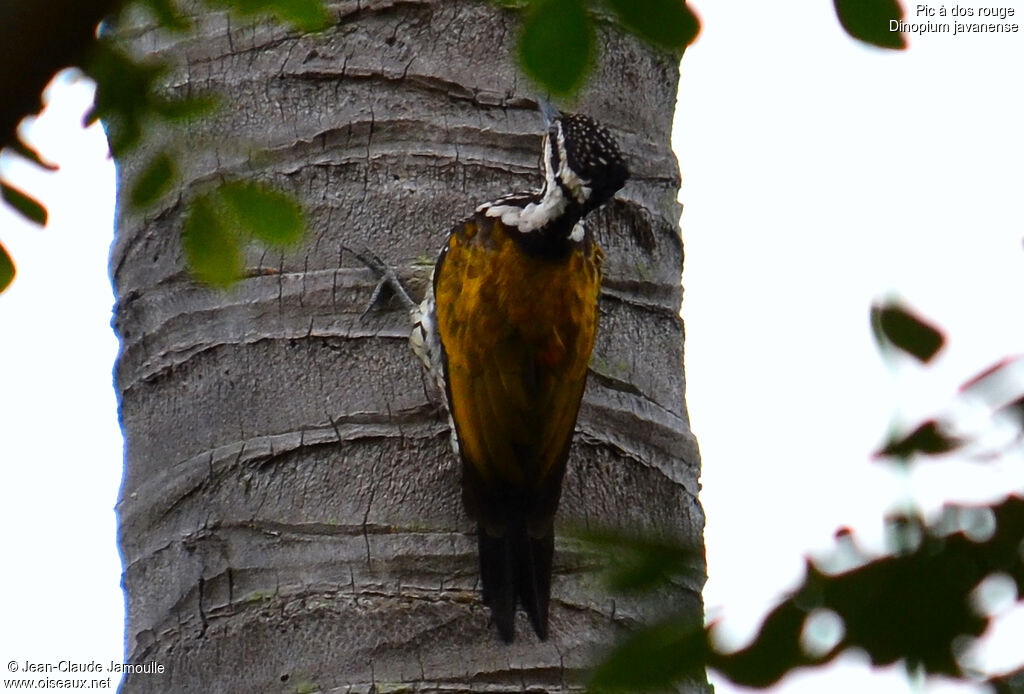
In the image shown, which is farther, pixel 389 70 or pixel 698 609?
pixel 389 70

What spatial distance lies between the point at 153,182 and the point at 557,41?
2.02ft

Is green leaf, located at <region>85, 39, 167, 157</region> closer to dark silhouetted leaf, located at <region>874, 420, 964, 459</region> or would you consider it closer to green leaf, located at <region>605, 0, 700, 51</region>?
green leaf, located at <region>605, 0, 700, 51</region>

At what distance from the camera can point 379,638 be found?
2.65 meters

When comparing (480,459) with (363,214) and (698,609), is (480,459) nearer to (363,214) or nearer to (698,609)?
(363,214)

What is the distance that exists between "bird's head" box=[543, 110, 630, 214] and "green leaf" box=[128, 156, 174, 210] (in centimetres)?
137

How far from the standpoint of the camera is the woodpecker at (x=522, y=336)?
3.01 m

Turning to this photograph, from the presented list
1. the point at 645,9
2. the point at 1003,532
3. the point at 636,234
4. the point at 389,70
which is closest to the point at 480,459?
the point at 636,234

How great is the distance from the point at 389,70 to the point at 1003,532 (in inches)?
83.6

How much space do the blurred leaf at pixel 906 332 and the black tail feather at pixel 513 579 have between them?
139 centimetres

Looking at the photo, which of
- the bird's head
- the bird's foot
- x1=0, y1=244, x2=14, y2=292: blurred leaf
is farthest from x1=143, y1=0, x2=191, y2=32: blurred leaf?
the bird's head

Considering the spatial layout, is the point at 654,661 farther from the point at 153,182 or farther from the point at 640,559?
the point at 153,182

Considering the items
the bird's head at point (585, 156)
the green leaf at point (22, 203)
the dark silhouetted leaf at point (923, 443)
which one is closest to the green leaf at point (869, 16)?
the dark silhouetted leaf at point (923, 443)

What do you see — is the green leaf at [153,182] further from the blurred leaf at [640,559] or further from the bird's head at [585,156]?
the bird's head at [585,156]

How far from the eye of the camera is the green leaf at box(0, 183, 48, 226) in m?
1.84
